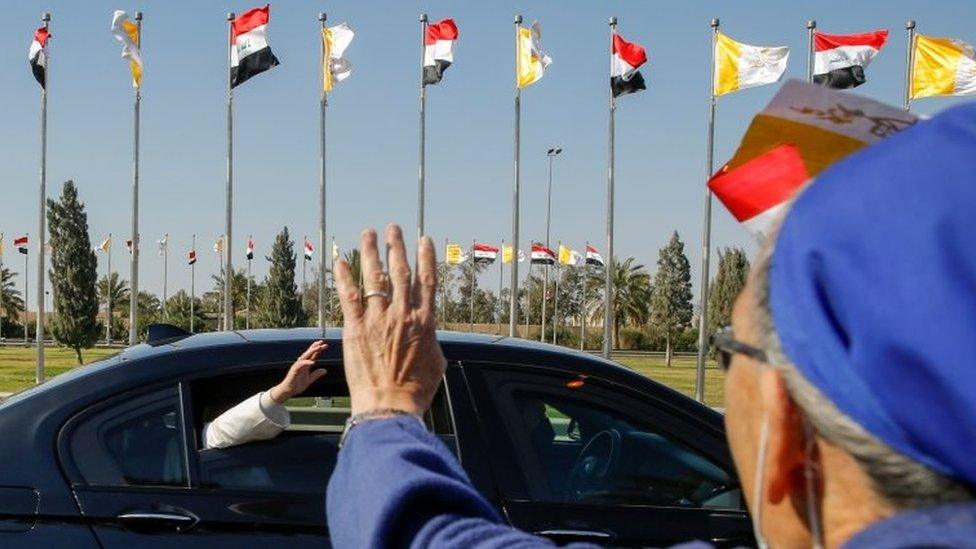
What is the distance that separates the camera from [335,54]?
28516 millimetres

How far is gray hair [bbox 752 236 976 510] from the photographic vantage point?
88 cm

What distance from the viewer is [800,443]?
1.00m

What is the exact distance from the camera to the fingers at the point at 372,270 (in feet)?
4.71

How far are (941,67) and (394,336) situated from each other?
81.2ft

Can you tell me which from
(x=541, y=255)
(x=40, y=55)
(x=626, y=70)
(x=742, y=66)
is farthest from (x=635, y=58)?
(x=541, y=255)

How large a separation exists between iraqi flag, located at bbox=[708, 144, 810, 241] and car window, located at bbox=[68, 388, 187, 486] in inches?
97.6

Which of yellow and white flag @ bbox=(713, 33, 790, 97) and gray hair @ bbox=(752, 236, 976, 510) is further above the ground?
yellow and white flag @ bbox=(713, 33, 790, 97)

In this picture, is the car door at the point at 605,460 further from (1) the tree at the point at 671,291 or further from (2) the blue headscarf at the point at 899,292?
(1) the tree at the point at 671,291

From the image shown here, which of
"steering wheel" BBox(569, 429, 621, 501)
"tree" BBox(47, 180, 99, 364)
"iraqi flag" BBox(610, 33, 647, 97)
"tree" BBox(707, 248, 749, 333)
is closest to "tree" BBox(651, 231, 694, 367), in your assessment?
"tree" BBox(707, 248, 749, 333)

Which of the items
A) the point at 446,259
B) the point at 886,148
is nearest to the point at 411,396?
the point at 886,148

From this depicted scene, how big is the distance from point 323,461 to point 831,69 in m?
23.0

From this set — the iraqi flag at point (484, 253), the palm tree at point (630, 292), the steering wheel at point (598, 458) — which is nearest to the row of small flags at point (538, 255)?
the iraqi flag at point (484, 253)

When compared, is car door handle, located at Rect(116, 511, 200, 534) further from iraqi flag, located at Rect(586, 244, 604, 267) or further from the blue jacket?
iraqi flag, located at Rect(586, 244, 604, 267)

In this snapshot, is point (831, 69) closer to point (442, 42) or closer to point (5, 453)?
point (442, 42)
